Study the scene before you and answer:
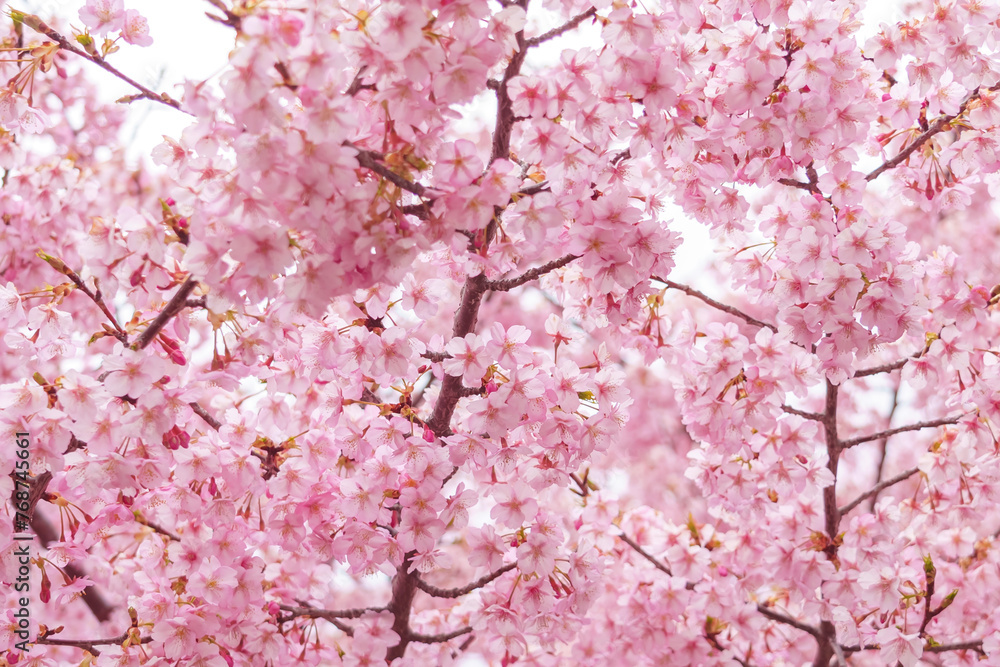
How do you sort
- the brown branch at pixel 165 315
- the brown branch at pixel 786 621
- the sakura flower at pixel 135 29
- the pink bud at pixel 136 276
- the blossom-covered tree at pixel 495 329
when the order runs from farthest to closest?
1. the brown branch at pixel 786 621
2. the sakura flower at pixel 135 29
3. the pink bud at pixel 136 276
4. the brown branch at pixel 165 315
5. the blossom-covered tree at pixel 495 329

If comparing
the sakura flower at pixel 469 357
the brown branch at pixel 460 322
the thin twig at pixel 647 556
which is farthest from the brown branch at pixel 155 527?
the thin twig at pixel 647 556

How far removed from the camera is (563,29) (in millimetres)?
2539

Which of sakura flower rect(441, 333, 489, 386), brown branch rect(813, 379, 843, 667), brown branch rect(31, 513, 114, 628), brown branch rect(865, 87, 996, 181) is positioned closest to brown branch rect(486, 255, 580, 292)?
sakura flower rect(441, 333, 489, 386)

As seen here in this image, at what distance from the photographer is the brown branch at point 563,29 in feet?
8.16

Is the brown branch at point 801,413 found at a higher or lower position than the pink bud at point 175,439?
higher

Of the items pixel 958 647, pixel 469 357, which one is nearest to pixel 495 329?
pixel 469 357

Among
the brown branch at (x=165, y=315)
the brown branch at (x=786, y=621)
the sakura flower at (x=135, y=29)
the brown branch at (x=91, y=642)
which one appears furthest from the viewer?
the brown branch at (x=786, y=621)

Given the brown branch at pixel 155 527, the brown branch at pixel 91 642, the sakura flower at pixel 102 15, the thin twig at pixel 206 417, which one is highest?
the sakura flower at pixel 102 15

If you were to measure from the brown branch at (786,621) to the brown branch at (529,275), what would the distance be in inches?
94.0

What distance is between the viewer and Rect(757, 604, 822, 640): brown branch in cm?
385

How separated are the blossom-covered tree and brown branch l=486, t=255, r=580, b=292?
2 centimetres

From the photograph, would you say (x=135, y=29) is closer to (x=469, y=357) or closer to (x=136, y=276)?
(x=136, y=276)

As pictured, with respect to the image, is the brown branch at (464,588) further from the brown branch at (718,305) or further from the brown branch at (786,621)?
the brown branch at (786,621)

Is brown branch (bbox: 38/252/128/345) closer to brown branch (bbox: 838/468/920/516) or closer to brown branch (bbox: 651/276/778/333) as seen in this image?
brown branch (bbox: 651/276/778/333)
